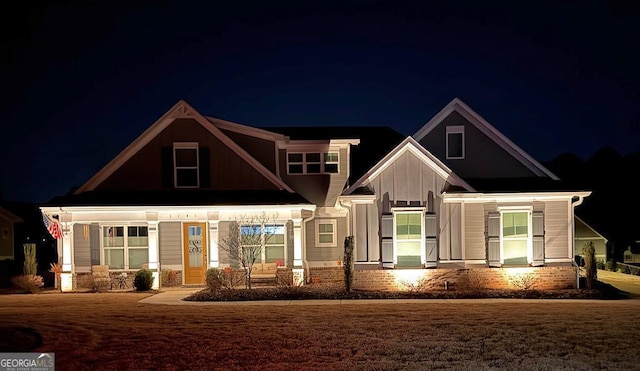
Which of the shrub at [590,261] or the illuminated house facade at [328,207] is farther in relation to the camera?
the illuminated house facade at [328,207]

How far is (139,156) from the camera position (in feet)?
66.9

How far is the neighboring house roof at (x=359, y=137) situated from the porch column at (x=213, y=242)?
500cm

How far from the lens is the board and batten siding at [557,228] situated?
19484 millimetres

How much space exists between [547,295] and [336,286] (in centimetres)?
680

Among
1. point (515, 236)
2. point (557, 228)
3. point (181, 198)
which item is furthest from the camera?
point (181, 198)

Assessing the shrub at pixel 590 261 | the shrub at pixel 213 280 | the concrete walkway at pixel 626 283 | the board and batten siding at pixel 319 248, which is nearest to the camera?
the shrub at pixel 213 280

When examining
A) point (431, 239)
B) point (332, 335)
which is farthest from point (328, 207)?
point (332, 335)

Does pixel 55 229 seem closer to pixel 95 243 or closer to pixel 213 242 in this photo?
pixel 95 243

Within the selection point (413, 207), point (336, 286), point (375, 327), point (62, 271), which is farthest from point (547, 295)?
point (62, 271)

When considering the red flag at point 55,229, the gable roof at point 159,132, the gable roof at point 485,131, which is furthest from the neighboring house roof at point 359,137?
the red flag at point 55,229

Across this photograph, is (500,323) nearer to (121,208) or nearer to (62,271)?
(121,208)

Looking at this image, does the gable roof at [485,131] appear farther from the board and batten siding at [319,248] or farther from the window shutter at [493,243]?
the board and batten siding at [319,248]

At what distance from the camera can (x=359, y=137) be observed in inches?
980

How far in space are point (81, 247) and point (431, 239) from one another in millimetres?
12683
